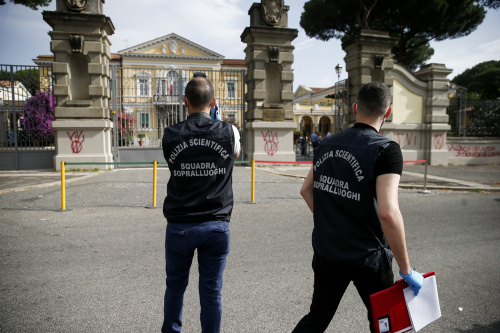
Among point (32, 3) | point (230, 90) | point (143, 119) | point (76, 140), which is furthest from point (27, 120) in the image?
point (230, 90)

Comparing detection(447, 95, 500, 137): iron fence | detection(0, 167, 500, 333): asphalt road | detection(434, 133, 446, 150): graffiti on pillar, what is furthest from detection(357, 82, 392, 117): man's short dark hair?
detection(447, 95, 500, 137): iron fence

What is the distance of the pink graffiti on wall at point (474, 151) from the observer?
668 inches

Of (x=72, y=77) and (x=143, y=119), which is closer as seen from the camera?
(x=72, y=77)

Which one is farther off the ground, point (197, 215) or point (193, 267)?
point (197, 215)

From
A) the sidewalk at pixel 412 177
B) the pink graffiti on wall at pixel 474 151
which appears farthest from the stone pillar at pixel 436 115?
the sidewalk at pixel 412 177

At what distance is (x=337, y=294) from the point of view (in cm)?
215

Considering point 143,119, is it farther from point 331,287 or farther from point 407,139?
point 331,287

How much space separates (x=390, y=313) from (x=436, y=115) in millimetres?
16672

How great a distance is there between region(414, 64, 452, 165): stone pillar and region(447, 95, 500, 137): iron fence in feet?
3.97

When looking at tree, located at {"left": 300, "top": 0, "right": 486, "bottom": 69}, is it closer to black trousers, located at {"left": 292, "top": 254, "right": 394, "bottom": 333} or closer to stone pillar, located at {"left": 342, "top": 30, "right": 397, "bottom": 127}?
stone pillar, located at {"left": 342, "top": 30, "right": 397, "bottom": 127}

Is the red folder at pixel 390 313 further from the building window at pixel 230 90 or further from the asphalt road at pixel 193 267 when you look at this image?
the building window at pixel 230 90

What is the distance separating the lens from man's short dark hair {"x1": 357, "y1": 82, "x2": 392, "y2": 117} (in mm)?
2092

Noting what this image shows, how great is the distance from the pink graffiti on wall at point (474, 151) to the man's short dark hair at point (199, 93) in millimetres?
17511

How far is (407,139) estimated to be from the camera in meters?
16.3
